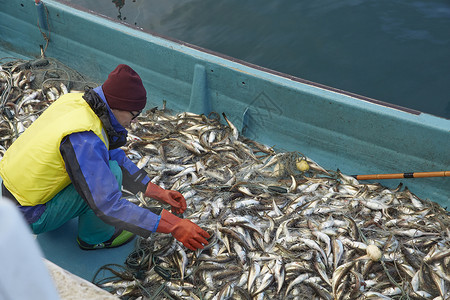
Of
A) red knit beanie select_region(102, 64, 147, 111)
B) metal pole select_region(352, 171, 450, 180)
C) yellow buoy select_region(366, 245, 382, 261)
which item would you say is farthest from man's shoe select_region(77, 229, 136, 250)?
metal pole select_region(352, 171, 450, 180)

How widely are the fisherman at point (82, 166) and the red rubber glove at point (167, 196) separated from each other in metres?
0.43

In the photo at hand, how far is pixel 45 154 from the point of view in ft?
9.90

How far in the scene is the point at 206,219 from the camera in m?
4.02

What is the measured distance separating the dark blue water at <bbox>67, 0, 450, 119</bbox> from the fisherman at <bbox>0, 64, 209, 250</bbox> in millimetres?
5406

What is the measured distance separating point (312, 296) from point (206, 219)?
1203 mm

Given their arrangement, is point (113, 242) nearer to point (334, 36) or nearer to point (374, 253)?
point (374, 253)

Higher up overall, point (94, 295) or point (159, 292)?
point (94, 295)

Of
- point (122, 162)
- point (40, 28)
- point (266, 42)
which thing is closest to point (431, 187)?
point (122, 162)

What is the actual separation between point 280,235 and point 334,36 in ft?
19.5

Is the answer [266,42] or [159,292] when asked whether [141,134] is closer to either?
[159,292]

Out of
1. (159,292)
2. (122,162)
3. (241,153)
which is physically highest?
(122,162)

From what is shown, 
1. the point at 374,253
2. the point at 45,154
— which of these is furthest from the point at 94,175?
the point at 374,253

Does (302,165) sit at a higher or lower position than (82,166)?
lower

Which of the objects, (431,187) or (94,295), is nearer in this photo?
(94,295)
